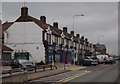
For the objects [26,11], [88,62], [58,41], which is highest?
[26,11]

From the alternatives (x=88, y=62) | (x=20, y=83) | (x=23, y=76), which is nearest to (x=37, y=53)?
(x=88, y=62)

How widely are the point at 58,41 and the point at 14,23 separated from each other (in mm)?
12220

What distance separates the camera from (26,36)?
64000 mm

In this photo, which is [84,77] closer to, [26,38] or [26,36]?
[26,38]

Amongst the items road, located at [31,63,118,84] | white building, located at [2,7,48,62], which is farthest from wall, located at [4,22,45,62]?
road, located at [31,63,118,84]

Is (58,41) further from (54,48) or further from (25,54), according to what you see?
(25,54)

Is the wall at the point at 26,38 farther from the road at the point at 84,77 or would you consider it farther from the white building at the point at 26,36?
the road at the point at 84,77

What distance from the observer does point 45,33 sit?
63.2 metres

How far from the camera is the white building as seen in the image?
61.9 metres

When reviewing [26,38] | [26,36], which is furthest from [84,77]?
[26,36]

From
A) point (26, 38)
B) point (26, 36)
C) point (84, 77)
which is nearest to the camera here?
point (84, 77)

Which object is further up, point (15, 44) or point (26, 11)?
point (26, 11)

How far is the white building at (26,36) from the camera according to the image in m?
61.9

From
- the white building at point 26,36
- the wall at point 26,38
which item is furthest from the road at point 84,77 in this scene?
the white building at point 26,36
